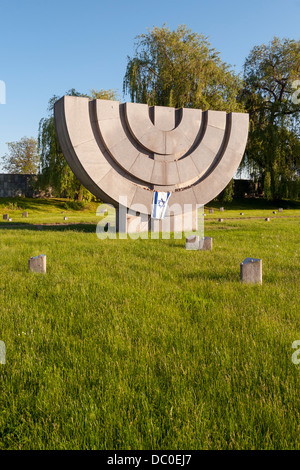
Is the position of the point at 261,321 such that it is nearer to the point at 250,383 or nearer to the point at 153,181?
the point at 250,383

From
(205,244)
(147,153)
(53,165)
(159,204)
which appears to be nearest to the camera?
(205,244)

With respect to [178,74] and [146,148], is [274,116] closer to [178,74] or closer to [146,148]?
[178,74]

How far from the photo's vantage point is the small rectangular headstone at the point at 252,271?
173 inches

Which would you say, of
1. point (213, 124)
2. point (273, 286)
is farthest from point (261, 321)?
point (213, 124)

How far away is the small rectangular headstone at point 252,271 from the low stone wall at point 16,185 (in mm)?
25815

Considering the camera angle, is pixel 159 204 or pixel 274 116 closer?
pixel 159 204

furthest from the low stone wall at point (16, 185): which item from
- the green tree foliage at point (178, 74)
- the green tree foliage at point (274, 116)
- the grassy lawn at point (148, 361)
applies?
the grassy lawn at point (148, 361)

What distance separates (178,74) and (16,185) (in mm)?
15393

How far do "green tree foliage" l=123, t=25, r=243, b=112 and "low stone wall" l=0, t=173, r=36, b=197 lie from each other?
37.3ft

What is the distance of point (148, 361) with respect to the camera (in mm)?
2375

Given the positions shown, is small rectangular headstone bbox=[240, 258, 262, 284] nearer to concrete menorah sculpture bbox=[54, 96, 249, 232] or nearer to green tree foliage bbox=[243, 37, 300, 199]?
concrete menorah sculpture bbox=[54, 96, 249, 232]

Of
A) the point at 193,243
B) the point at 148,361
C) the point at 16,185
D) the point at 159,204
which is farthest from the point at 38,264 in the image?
the point at 16,185

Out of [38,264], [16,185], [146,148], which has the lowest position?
[38,264]

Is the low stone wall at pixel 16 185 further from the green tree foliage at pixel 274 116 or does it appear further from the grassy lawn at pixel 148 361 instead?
the grassy lawn at pixel 148 361
